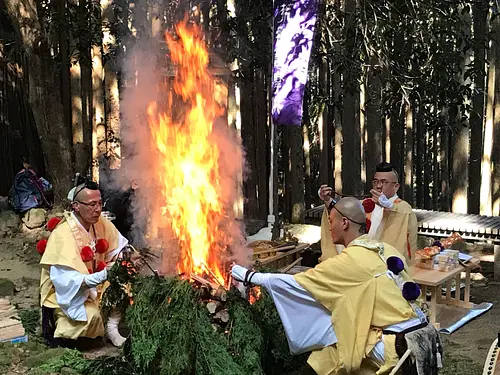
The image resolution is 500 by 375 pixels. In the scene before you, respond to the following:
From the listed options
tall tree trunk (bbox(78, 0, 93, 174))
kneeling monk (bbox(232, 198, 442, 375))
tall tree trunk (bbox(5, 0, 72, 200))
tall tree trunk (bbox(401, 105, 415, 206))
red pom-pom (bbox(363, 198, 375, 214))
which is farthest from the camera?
tall tree trunk (bbox(401, 105, 415, 206))

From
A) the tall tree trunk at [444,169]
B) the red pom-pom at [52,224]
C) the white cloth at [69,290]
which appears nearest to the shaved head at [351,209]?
the white cloth at [69,290]

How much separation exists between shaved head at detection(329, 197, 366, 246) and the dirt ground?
2.34 metres

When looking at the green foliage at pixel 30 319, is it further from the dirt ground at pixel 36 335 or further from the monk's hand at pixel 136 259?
the monk's hand at pixel 136 259

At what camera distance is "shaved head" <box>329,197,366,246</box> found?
457cm

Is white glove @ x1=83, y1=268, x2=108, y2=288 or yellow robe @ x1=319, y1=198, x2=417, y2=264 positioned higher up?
yellow robe @ x1=319, y1=198, x2=417, y2=264

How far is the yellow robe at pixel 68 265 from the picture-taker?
242 inches

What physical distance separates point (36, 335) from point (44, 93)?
23.2 ft

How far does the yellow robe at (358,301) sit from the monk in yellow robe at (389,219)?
98.8 inches

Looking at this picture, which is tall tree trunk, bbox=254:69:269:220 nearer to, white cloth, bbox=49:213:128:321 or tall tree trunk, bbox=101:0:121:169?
tall tree trunk, bbox=101:0:121:169

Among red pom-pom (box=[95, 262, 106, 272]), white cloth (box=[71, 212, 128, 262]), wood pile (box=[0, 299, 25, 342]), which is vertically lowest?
wood pile (box=[0, 299, 25, 342])

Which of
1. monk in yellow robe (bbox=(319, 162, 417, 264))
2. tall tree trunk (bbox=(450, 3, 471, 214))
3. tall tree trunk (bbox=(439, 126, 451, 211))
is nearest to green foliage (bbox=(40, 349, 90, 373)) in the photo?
monk in yellow robe (bbox=(319, 162, 417, 264))

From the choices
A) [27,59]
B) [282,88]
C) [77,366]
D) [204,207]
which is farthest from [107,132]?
[77,366]

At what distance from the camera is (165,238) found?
22.4 ft

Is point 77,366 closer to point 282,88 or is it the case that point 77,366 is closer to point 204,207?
point 204,207
